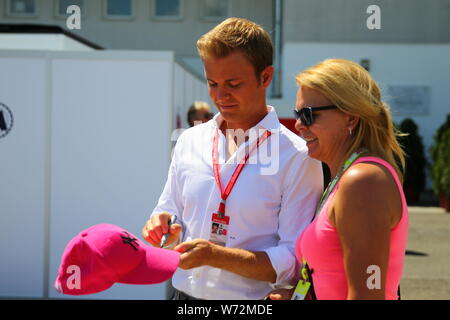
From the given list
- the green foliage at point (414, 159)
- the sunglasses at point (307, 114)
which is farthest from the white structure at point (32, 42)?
the green foliage at point (414, 159)

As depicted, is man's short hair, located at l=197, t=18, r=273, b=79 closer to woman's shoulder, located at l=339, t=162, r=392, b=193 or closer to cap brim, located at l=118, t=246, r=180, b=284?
woman's shoulder, located at l=339, t=162, r=392, b=193

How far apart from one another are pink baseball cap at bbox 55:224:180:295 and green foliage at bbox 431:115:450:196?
14.6 metres

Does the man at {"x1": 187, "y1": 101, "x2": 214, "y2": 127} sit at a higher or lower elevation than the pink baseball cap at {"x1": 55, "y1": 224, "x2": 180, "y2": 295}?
higher

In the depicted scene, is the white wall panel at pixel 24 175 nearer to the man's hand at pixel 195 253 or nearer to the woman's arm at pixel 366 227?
the man's hand at pixel 195 253

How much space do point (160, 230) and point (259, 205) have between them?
0.34 meters

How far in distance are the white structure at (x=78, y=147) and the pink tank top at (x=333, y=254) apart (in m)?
4.20

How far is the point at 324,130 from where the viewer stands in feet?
6.42

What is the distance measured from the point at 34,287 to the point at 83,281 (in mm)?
4884

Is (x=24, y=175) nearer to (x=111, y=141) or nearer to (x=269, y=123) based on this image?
(x=111, y=141)

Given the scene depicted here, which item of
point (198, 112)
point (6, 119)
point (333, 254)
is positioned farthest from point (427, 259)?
point (333, 254)

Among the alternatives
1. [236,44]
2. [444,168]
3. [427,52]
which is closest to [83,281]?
[236,44]

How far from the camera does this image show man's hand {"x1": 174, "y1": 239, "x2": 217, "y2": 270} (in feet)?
6.05

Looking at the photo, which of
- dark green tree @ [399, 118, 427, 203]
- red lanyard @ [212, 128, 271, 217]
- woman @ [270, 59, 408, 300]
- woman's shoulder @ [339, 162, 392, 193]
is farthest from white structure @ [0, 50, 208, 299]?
dark green tree @ [399, 118, 427, 203]

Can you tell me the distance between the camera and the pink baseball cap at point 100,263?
1.58 meters
